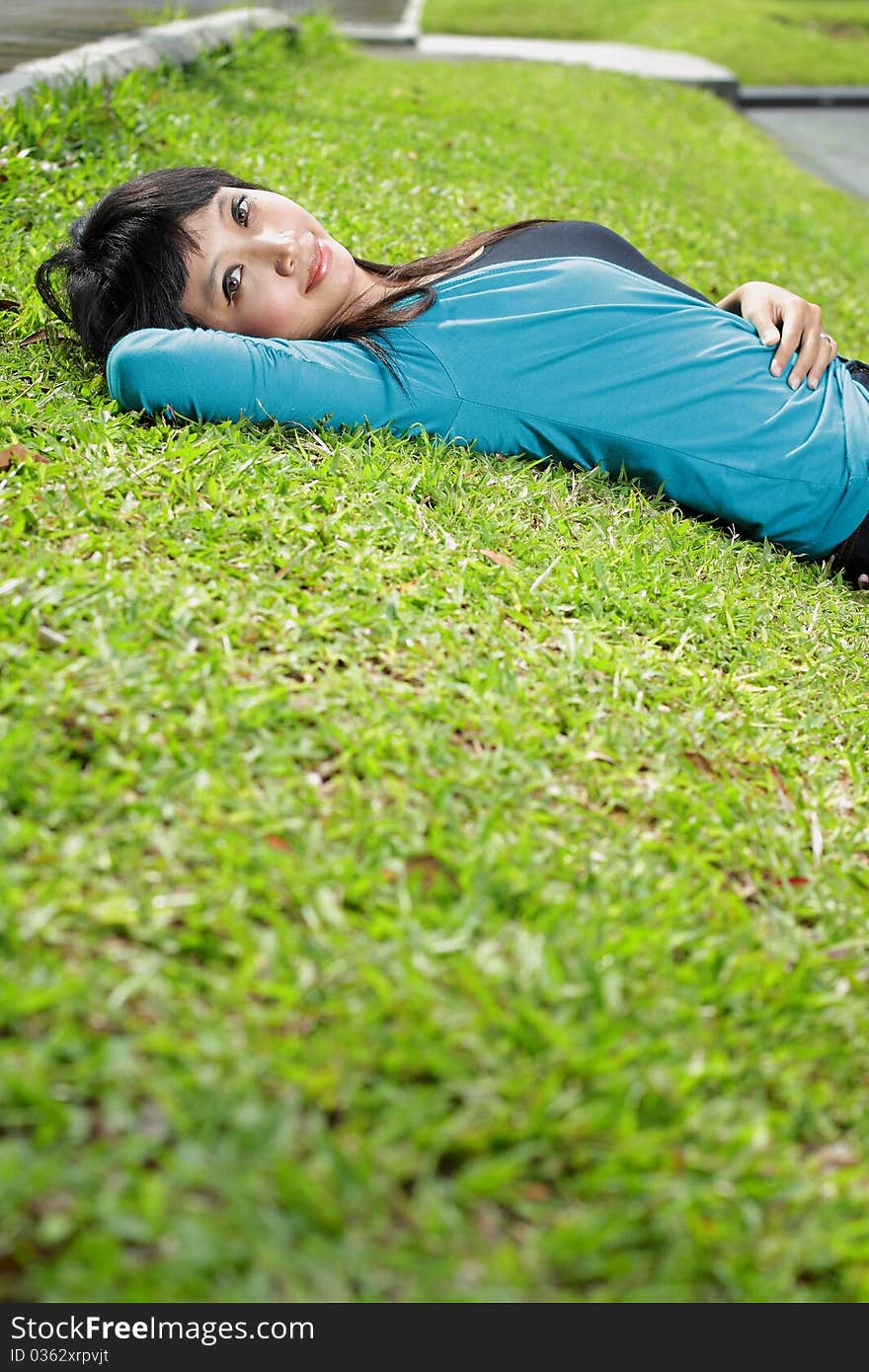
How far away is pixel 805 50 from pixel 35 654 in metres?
21.1

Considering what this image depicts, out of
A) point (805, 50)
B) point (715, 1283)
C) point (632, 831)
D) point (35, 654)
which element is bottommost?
point (715, 1283)

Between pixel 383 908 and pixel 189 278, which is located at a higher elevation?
pixel 189 278

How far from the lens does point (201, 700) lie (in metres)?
2.08

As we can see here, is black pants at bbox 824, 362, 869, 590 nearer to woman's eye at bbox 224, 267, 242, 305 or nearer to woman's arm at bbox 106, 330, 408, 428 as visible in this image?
woman's arm at bbox 106, 330, 408, 428

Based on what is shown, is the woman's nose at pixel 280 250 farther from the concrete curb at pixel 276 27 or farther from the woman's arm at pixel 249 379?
the concrete curb at pixel 276 27

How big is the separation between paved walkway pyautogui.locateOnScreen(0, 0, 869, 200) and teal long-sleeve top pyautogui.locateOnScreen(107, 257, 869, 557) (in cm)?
317

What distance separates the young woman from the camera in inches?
116

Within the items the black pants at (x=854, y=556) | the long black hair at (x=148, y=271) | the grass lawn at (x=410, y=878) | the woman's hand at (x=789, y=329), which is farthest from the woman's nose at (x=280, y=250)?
the black pants at (x=854, y=556)

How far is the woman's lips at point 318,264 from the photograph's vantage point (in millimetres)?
3059

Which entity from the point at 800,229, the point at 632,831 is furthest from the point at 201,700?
the point at 800,229

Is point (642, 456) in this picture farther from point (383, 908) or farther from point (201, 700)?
point (383, 908)

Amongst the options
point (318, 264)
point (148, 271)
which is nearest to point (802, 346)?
point (318, 264)

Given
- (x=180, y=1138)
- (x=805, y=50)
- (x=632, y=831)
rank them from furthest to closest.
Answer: (x=805, y=50) → (x=632, y=831) → (x=180, y=1138)

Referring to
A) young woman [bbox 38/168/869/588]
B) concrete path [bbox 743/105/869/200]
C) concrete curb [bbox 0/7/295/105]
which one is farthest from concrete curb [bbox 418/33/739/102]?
young woman [bbox 38/168/869/588]
